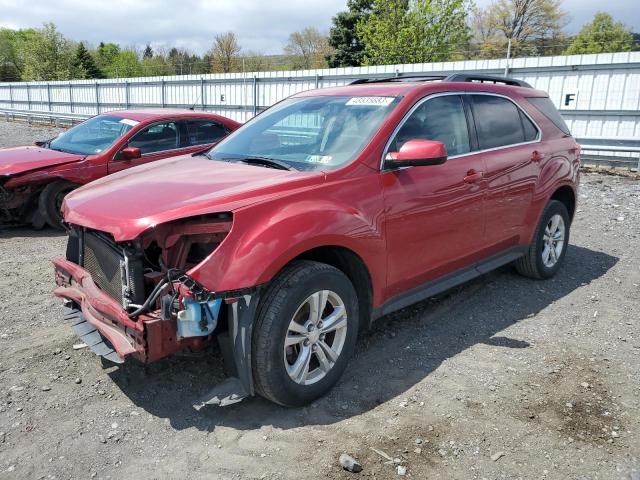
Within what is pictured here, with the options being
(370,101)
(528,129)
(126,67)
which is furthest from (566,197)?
(126,67)

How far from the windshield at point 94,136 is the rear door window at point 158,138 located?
21 cm

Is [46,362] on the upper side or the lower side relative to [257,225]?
lower

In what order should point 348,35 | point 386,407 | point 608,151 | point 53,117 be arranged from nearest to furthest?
point 386,407, point 608,151, point 53,117, point 348,35

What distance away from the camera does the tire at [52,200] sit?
702cm

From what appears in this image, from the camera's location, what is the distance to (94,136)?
7.81 m

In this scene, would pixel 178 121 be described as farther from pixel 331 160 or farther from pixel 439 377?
pixel 439 377

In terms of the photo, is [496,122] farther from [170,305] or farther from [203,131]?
[203,131]

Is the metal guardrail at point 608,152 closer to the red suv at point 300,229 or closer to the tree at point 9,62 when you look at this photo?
A: the red suv at point 300,229

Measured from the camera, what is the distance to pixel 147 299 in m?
2.87

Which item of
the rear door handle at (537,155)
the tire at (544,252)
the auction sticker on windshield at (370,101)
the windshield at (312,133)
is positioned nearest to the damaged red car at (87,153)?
the windshield at (312,133)

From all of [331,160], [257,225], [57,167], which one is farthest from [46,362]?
[57,167]

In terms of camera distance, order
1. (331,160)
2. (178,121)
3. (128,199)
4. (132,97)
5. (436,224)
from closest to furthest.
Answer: (128,199)
(331,160)
(436,224)
(178,121)
(132,97)

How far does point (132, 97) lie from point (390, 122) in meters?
24.6

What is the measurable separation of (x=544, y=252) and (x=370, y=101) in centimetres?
269
